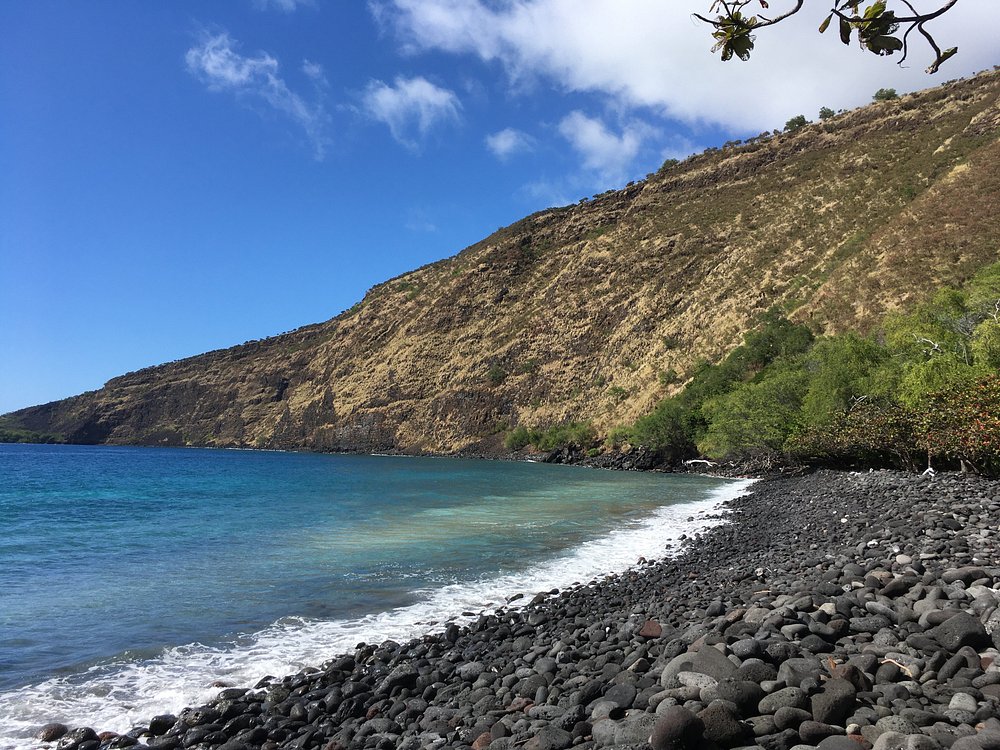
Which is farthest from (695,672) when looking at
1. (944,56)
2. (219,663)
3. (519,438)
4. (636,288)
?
(636,288)

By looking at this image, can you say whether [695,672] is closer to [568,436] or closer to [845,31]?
[845,31]

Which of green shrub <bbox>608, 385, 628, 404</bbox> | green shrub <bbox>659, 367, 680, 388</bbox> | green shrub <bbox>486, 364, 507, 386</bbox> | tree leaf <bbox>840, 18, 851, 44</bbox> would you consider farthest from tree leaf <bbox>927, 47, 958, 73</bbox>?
green shrub <bbox>486, 364, 507, 386</bbox>

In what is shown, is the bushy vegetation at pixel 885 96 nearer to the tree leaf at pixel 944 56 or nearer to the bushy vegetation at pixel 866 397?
the bushy vegetation at pixel 866 397

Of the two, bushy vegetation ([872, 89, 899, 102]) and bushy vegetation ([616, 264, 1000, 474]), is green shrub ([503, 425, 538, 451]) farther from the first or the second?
bushy vegetation ([872, 89, 899, 102])

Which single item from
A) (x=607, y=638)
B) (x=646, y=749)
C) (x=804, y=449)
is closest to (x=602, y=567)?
(x=607, y=638)

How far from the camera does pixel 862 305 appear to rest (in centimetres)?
5219

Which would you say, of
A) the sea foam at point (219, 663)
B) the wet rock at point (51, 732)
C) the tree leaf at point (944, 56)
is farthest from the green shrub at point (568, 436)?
the tree leaf at point (944, 56)

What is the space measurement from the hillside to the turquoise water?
3799 cm

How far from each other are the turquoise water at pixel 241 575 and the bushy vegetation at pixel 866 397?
29.2 ft

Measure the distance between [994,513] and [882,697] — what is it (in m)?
10.5

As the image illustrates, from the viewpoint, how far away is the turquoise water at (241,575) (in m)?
8.69

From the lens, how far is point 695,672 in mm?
5129

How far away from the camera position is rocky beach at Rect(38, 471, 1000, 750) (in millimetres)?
4168

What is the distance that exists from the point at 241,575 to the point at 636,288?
77.1 meters
